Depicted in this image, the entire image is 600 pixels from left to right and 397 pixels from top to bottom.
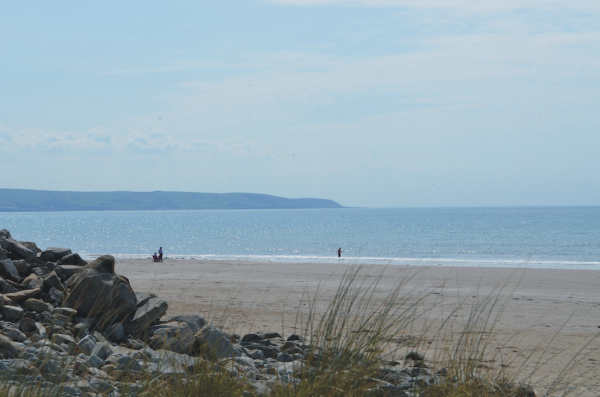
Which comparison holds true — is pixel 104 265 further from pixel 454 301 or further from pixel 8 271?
pixel 454 301

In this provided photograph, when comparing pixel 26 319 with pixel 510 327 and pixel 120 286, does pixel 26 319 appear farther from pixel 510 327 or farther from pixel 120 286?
pixel 510 327

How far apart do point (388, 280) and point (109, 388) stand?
78.7ft

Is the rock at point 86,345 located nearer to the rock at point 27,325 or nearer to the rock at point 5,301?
the rock at point 27,325

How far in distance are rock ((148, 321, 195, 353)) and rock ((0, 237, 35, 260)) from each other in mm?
2588

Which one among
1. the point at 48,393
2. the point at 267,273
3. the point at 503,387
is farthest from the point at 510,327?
the point at 267,273

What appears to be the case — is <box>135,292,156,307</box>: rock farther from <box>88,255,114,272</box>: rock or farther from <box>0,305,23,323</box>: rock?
<box>0,305,23,323</box>: rock

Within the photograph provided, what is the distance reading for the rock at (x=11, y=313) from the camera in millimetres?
8367

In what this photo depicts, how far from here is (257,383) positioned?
5641 millimetres

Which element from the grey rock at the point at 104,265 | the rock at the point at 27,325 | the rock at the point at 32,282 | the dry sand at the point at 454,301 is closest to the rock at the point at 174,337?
the dry sand at the point at 454,301

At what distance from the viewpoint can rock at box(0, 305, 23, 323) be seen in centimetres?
837

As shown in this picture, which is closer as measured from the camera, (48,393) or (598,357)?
(48,393)

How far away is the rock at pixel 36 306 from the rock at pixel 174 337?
1.44m

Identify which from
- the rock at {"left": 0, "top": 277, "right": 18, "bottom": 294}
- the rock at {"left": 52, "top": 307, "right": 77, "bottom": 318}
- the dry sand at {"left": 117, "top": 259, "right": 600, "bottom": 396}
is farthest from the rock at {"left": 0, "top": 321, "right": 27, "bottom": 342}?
the dry sand at {"left": 117, "top": 259, "right": 600, "bottom": 396}

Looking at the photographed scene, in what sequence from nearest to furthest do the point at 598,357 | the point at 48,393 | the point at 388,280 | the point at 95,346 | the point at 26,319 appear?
the point at 48,393, the point at 95,346, the point at 26,319, the point at 598,357, the point at 388,280
